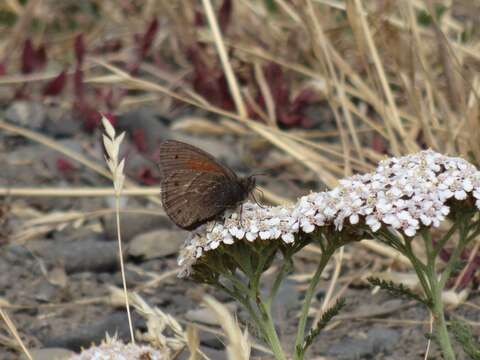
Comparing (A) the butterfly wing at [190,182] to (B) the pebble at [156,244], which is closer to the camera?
(A) the butterfly wing at [190,182]

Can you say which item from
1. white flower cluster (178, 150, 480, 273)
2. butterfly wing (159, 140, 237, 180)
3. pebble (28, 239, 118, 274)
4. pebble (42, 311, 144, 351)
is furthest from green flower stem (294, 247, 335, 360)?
pebble (28, 239, 118, 274)

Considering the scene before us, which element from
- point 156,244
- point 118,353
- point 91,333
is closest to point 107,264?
point 156,244

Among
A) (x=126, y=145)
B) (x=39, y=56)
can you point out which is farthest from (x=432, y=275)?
(x=39, y=56)

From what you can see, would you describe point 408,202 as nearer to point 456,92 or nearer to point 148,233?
point 456,92

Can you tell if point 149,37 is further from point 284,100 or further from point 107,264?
point 107,264

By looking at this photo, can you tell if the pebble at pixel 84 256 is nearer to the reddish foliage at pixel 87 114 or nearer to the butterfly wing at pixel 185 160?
the reddish foliage at pixel 87 114

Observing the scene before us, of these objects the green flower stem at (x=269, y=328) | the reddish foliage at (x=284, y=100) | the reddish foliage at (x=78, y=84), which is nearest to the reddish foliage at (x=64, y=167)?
the reddish foliage at (x=78, y=84)

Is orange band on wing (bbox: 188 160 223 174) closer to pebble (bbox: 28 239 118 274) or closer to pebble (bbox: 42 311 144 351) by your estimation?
pebble (bbox: 42 311 144 351)
